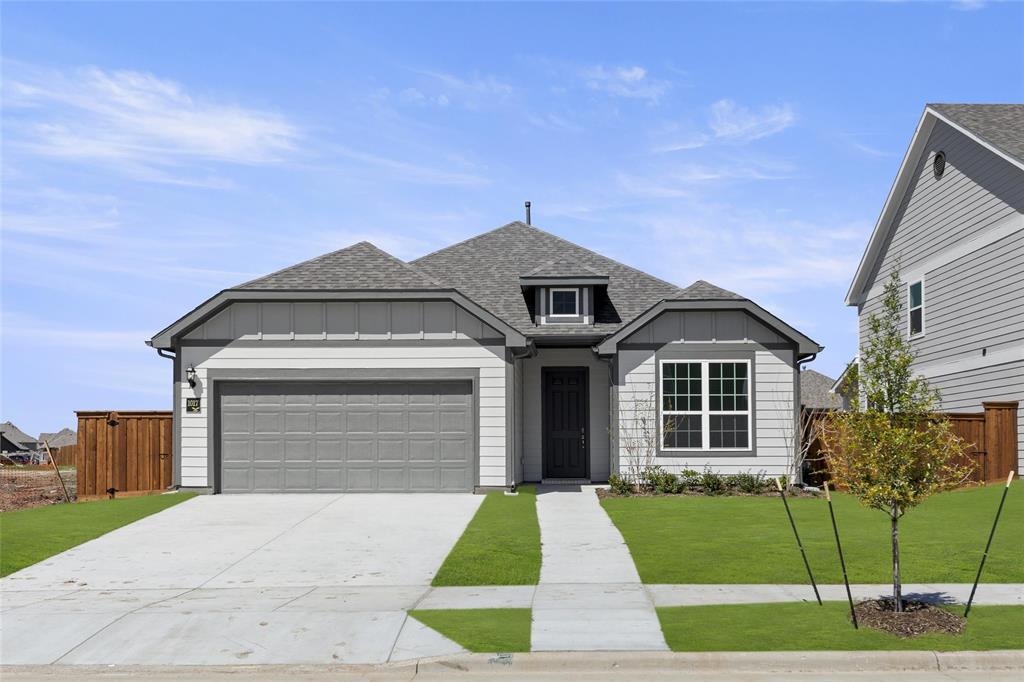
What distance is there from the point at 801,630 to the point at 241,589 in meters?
6.59

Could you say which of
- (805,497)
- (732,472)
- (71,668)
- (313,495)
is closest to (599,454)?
(732,472)

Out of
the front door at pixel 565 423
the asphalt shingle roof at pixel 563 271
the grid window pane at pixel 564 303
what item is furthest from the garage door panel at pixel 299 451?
the grid window pane at pixel 564 303

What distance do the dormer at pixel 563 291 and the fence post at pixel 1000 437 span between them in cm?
907

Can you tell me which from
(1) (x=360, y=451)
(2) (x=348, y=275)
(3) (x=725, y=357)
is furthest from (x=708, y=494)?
(2) (x=348, y=275)

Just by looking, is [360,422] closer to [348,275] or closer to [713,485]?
A: [348,275]

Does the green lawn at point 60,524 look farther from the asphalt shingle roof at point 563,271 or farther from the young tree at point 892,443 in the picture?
the young tree at point 892,443

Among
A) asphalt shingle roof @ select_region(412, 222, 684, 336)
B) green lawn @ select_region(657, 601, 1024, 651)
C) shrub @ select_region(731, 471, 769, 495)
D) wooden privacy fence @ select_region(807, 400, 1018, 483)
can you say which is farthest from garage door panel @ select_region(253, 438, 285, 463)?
wooden privacy fence @ select_region(807, 400, 1018, 483)

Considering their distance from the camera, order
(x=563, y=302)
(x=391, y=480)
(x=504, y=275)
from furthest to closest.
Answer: (x=504, y=275)
(x=563, y=302)
(x=391, y=480)

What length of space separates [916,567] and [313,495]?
12349mm

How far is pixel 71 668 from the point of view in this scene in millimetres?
8844

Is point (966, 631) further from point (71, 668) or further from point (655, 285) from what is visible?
point (655, 285)

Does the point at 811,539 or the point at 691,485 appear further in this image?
the point at 691,485

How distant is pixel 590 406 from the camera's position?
23.9 m

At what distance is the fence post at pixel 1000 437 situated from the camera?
20.9m
